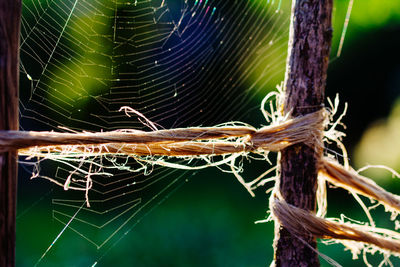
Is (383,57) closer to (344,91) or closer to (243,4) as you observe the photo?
(344,91)

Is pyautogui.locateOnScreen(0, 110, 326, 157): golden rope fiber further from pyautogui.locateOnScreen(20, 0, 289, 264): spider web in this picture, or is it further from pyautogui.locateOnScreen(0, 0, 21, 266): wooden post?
pyautogui.locateOnScreen(20, 0, 289, 264): spider web

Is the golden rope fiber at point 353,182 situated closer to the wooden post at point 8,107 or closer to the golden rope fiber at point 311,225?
the golden rope fiber at point 311,225

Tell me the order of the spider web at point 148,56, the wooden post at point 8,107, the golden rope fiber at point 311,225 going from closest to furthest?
1. the wooden post at point 8,107
2. the golden rope fiber at point 311,225
3. the spider web at point 148,56

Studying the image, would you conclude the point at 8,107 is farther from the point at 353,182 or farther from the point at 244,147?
the point at 353,182

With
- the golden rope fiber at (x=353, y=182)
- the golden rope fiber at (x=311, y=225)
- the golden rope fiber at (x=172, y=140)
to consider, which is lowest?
the golden rope fiber at (x=311, y=225)

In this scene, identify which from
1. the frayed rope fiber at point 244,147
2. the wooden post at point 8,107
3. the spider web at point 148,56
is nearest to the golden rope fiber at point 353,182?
the frayed rope fiber at point 244,147

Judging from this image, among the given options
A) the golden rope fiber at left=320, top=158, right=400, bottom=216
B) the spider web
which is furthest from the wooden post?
the spider web
